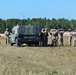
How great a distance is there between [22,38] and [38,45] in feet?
5.55

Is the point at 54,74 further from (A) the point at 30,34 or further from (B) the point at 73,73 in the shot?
(A) the point at 30,34

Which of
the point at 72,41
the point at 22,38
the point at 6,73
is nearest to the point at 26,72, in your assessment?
the point at 6,73

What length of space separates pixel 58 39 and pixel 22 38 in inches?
126

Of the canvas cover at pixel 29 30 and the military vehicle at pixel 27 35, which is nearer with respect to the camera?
the military vehicle at pixel 27 35

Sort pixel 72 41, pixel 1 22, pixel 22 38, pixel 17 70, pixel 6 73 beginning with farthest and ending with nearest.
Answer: pixel 1 22, pixel 72 41, pixel 22 38, pixel 17 70, pixel 6 73

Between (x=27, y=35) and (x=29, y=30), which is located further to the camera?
(x=29, y=30)

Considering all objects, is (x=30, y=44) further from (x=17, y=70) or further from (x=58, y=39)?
(x=17, y=70)

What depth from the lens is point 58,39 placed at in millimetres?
33125

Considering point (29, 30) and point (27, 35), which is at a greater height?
point (29, 30)

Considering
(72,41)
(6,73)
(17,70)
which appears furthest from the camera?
(72,41)

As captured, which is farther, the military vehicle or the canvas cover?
the canvas cover

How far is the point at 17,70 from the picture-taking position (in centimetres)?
1386

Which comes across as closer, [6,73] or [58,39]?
[6,73]

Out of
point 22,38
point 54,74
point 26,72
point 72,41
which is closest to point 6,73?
point 26,72
